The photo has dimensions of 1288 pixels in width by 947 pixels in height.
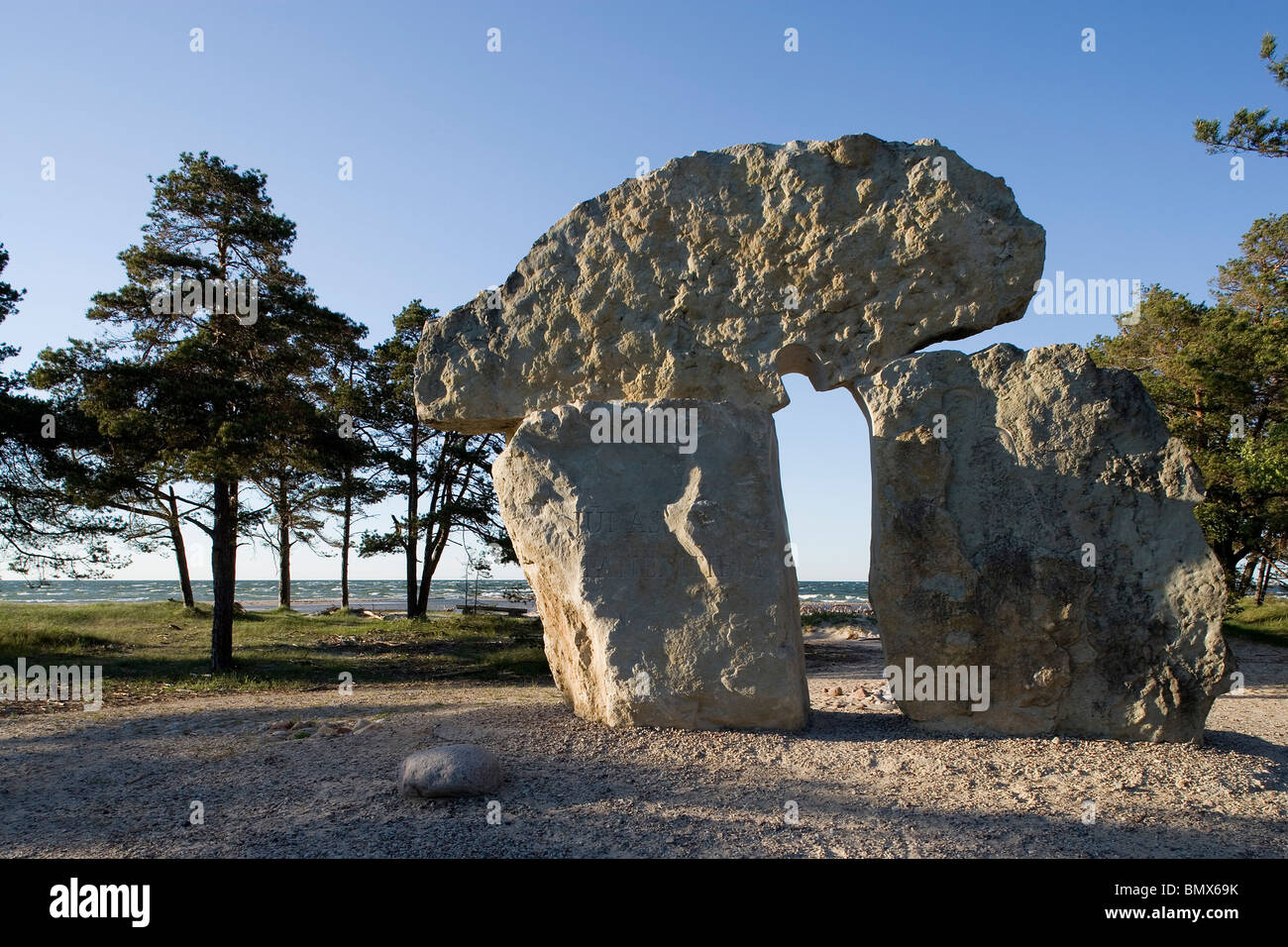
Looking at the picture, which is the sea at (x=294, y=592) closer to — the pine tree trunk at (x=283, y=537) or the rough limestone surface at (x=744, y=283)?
the pine tree trunk at (x=283, y=537)

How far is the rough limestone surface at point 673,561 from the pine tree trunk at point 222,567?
7.47 meters

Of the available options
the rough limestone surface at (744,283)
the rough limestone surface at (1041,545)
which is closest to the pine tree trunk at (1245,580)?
the rough limestone surface at (1041,545)

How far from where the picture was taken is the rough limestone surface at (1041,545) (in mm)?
6020

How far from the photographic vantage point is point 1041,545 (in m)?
6.18

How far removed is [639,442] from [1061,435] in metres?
3.23

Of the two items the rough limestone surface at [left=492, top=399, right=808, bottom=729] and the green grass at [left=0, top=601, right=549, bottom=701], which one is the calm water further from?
the rough limestone surface at [left=492, top=399, right=808, bottom=729]

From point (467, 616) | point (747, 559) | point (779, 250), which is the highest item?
point (779, 250)

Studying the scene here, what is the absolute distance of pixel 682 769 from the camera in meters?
5.58

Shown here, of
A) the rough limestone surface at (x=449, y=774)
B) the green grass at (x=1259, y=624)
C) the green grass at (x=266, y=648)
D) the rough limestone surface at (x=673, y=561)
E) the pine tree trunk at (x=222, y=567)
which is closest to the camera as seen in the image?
the rough limestone surface at (x=449, y=774)

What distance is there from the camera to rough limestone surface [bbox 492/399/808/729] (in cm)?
622

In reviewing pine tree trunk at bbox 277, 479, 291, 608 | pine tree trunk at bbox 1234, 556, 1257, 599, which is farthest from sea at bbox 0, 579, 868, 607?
pine tree trunk at bbox 1234, 556, 1257, 599

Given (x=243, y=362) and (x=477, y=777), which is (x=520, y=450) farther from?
(x=243, y=362)
